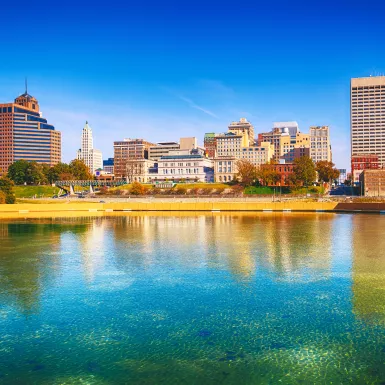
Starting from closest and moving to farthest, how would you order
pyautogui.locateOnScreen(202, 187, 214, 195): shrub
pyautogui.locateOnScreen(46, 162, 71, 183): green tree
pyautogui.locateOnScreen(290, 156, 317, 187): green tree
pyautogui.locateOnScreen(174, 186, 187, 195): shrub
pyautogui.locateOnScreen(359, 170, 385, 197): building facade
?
pyautogui.locateOnScreen(290, 156, 317, 187): green tree → pyautogui.locateOnScreen(359, 170, 385, 197): building facade → pyautogui.locateOnScreen(202, 187, 214, 195): shrub → pyautogui.locateOnScreen(174, 186, 187, 195): shrub → pyautogui.locateOnScreen(46, 162, 71, 183): green tree

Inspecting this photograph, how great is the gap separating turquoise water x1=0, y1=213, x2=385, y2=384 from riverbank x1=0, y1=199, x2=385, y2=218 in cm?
6604

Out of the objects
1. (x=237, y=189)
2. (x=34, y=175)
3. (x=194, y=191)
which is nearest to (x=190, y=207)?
(x=237, y=189)

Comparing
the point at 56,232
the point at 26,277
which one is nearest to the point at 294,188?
the point at 56,232

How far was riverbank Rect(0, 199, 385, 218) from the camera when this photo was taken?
10869 centimetres

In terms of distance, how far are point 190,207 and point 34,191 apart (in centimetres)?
7541

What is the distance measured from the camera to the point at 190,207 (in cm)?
11925

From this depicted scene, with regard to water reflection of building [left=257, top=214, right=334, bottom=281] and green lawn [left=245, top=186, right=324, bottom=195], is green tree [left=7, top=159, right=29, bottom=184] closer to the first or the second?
green lawn [left=245, top=186, right=324, bottom=195]

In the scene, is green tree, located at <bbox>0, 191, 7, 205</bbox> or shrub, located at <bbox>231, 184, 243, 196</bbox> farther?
shrub, located at <bbox>231, 184, 243, 196</bbox>

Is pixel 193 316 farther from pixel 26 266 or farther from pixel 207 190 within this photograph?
pixel 207 190

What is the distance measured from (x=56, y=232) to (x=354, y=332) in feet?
178

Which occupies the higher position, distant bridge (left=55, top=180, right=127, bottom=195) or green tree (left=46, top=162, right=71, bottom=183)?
green tree (left=46, top=162, right=71, bottom=183)

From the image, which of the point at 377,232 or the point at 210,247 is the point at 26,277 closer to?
the point at 210,247

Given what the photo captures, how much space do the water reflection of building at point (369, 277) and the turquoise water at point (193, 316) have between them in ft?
0.35

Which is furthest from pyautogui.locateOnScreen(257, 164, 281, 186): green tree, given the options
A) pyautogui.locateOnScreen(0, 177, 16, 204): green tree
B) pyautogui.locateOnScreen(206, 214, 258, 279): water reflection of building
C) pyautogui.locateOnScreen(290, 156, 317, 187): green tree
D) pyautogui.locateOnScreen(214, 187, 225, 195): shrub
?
pyautogui.locateOnScreen(206, 214, 258, 279): water reflection of building
